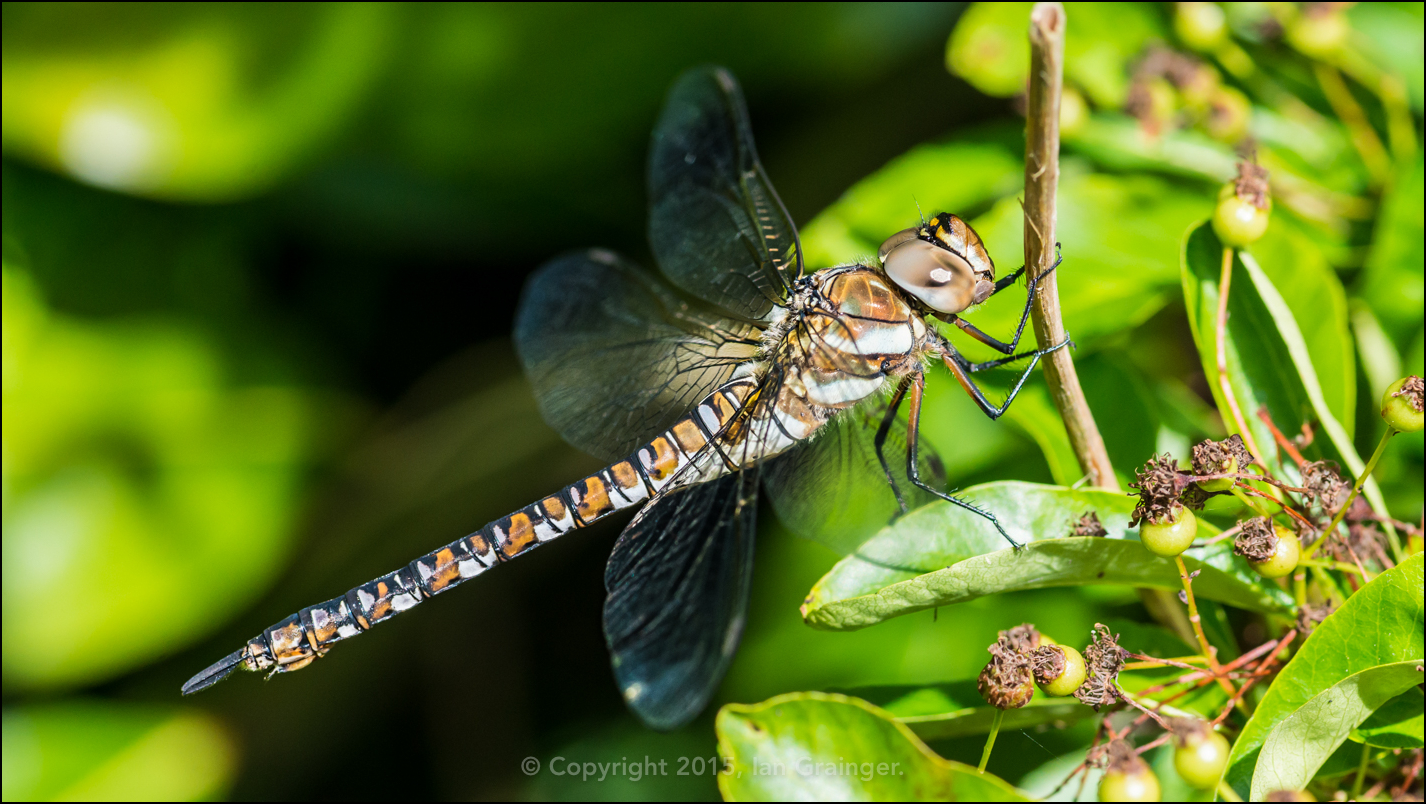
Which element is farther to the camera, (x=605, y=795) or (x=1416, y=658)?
(x=605, y=795)

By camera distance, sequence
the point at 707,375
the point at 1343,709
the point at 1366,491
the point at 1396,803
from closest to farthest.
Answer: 1. the point at 1343,709
2. the point at 1396,803
3. the point at 1366,491
4. the point at 707,375

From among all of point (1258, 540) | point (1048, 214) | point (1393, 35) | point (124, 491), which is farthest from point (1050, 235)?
point (124, 491)

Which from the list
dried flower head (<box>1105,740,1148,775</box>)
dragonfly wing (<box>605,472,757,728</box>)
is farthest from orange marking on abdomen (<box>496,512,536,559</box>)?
dried flower head (<box>1105,740,1148,775</box>)

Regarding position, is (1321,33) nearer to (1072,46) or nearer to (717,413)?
(1072,46)

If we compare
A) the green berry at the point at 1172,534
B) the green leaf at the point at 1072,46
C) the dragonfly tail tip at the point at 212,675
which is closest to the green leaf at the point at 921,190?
the green leaf at the point at 1072,46

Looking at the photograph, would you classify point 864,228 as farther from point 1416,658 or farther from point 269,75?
point 269,75

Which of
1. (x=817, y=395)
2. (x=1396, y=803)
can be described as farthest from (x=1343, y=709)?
(x=817, y=395)

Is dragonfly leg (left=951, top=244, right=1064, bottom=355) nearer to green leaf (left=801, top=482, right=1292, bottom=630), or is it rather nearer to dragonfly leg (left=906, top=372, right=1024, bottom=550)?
dragonfly leg (left=906, top=372, right=1024, bottom=550)

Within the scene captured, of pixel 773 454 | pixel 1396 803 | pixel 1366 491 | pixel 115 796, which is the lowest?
pixel 1396 803
